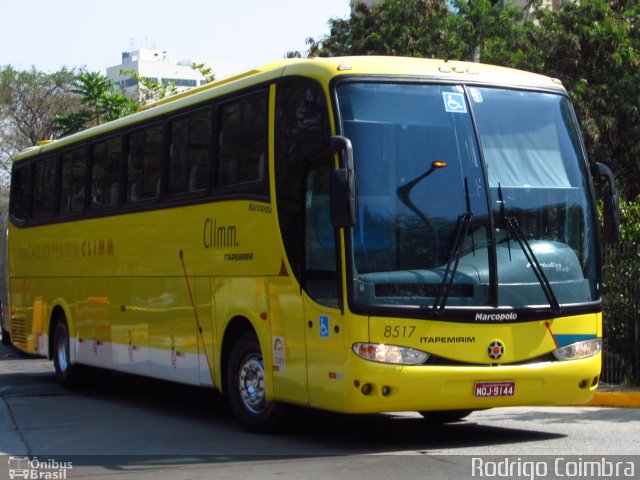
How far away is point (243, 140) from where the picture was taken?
1182cm

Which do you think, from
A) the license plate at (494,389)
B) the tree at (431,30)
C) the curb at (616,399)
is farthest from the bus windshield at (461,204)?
the tree at (431,30)

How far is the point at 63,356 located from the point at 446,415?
750 cm

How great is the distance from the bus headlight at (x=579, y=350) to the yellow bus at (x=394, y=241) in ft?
0.05

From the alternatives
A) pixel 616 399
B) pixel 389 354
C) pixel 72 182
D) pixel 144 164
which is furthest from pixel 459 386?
pixel 72 182

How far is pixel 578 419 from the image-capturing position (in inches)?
483

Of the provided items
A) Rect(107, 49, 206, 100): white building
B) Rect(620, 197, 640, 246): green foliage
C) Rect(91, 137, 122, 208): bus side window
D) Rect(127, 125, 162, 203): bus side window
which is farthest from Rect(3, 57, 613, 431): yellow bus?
Rect(107, 49, 206, 100): white building

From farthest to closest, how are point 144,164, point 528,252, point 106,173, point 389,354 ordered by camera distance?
point 106,173 < point 144,164 < point 528,252 < point 389,354

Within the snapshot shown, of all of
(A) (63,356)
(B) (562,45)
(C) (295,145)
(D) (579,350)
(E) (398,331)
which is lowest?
(A) (63,356)

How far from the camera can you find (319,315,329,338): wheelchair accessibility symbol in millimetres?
10062

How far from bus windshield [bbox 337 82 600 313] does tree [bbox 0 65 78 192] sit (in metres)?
50.5

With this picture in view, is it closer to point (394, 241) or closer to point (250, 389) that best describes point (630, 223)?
point (250, 389)

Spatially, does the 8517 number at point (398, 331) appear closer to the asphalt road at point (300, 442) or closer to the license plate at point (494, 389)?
the license plate at point (494, 389)

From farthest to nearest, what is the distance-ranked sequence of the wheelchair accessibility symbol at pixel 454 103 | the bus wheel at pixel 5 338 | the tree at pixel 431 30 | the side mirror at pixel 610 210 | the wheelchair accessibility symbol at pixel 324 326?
the tree at pixel 431 30
the bus wheel at pixel 5 338
the side mirror at pixel 610 210
the wheelchair accessibility symbol at pixel 454 103
the wheelchair accessibility symbol at pixel 324 326

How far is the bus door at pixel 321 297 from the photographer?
9.95 metres
